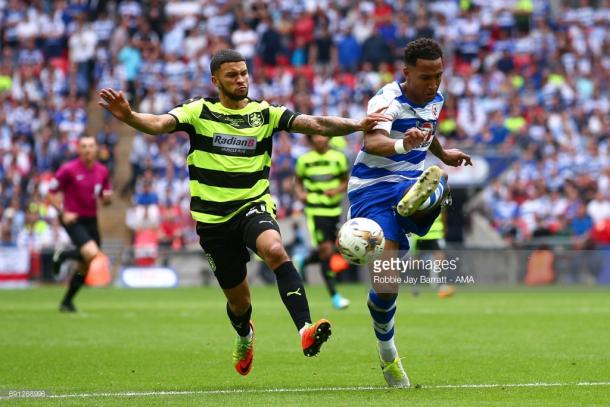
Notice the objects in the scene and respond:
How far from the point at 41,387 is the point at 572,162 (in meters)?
20.4

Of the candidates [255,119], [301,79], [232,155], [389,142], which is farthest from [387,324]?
[301,79]

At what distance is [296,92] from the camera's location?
3056 cm

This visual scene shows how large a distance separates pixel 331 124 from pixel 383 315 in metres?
1.45

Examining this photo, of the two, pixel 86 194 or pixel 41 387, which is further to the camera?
pixel 86 194

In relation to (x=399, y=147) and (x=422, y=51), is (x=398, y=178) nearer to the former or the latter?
(x=399, y=147)

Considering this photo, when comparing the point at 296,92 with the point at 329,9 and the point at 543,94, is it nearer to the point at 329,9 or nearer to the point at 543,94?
the point at 329,9

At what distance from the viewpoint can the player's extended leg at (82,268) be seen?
1708cm

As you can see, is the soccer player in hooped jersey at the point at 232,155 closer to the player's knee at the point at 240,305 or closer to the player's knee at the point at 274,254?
the player's knee at the point at 274,254

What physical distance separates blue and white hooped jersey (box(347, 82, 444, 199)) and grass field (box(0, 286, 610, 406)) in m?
1.54

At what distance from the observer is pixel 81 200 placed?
17516 mm

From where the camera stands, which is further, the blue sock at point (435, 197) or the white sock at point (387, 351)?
the white sock at point (387, 351)

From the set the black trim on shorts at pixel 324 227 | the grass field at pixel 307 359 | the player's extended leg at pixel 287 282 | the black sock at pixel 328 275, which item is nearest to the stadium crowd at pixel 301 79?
the black trim on shorts at pixel 324 227

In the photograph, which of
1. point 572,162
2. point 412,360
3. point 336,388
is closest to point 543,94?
point 572,162

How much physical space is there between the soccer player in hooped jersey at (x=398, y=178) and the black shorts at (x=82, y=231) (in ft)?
28.2
